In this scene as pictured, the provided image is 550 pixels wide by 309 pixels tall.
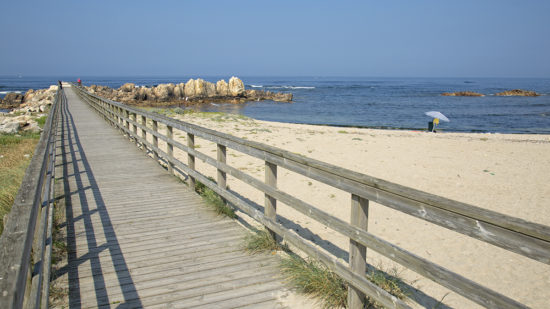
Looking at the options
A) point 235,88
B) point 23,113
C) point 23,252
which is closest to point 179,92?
point 235,88

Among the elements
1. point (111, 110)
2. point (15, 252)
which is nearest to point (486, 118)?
point (111, 110)

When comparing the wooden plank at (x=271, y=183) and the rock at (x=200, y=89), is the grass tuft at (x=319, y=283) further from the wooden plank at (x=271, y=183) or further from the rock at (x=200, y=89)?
the rock at (x=200, y=89)

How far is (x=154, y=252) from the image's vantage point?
430cm

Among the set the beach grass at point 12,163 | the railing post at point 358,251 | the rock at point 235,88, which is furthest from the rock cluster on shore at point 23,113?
the rock at point 235,88

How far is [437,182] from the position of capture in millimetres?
9602

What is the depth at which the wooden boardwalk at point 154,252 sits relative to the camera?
341 cm

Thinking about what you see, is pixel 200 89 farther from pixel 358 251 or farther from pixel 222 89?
pixel 358 251

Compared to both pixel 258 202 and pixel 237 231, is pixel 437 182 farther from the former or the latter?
pixel 237 231

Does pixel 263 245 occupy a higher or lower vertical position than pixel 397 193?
lower

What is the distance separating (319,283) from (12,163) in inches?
378

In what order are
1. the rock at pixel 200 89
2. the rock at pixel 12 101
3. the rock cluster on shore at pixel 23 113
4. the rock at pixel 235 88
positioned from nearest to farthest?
the rock cluster on shore at pixel 23 113, the rock at pixel 12 101, the rock at pixel 200 89, the rock at pixel 235 88

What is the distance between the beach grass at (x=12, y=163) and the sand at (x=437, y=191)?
12.8 ft

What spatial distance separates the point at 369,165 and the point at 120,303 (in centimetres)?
885

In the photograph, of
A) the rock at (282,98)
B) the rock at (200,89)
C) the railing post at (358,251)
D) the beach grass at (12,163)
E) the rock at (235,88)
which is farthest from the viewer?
the rock at (235,88)
